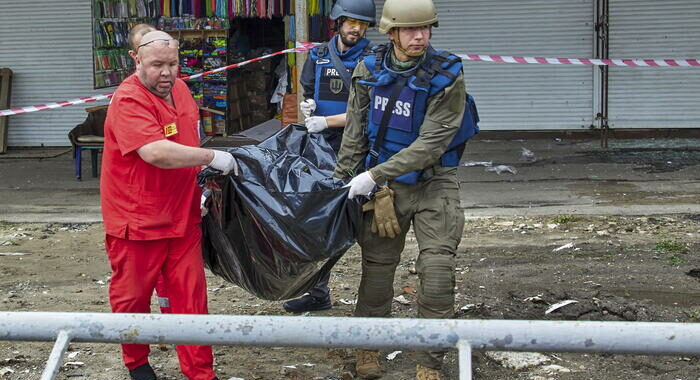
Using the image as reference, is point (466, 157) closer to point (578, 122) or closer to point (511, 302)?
point (578, 122)

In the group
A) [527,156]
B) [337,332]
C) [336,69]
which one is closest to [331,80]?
[336,69]

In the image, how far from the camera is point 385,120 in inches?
183

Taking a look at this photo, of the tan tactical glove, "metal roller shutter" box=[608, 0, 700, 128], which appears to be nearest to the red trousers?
the tan tactical glove

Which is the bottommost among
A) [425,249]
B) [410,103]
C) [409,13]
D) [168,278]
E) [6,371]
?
[6,371]

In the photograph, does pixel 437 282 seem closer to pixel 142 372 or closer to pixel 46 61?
pixel 142 372

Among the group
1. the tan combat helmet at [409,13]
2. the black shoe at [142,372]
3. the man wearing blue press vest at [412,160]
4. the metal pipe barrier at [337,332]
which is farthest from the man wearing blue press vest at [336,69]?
the metal pipe barrier at [337,332]

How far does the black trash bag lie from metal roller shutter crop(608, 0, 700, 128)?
28.8 ft

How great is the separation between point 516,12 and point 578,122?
174cm

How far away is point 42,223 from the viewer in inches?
337

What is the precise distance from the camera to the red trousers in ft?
14.7

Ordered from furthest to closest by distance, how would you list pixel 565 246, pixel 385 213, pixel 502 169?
1. pixel 502 169
2. pixel 565 246
3. pixel 385 213

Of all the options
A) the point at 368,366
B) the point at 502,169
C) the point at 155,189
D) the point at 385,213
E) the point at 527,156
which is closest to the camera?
the point at 155,189

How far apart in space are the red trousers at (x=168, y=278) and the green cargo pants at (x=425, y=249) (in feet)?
2.86

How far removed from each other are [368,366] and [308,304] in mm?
1183
